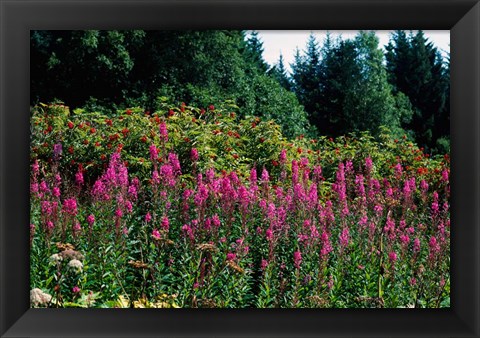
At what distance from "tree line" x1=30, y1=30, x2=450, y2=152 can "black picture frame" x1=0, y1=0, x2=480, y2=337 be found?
2.61 meters

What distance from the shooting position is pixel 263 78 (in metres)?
5.79

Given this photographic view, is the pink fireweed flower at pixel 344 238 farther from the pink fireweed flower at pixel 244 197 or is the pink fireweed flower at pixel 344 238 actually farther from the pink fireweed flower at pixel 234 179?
the pink fireweed flower at pixel 234 179

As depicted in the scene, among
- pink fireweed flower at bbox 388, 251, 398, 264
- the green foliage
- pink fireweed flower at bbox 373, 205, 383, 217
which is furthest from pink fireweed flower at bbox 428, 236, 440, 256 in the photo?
the green foliage

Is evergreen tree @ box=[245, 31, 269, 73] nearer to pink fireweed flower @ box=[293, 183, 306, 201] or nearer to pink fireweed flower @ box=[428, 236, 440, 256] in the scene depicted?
pink fireweed flower @ box=[293, 183, 306, 201]

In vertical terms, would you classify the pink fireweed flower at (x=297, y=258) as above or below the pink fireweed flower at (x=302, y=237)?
below

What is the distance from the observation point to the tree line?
5703 mm

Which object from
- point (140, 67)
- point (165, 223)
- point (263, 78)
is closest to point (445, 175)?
point (263, 78)

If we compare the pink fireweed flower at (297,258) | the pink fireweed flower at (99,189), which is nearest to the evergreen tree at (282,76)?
the pink fireweed flower at (99,189)

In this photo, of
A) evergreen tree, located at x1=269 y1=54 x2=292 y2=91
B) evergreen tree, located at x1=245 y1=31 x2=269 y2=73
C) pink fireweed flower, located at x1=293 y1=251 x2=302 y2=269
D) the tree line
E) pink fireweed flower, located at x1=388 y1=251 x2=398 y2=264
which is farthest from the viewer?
evergreen tree, located at x1=245 y1=31 x2=269 y2=73

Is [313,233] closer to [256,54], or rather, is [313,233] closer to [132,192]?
[132,192]
